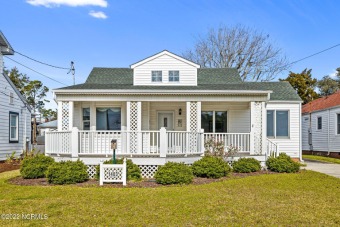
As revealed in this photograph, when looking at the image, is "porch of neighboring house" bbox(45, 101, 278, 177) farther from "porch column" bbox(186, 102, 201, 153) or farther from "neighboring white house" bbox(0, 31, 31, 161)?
"neighboring white house" bbox(0, 31, 31, 161)

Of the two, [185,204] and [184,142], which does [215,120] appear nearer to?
[184,142]

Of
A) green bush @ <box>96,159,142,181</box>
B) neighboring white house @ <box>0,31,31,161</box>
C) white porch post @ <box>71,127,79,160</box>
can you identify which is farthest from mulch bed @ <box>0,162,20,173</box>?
green bush @ <box>96,159,142,181</box>

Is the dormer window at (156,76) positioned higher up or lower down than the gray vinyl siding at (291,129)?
higher up

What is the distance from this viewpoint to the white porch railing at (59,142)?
41.9 feet

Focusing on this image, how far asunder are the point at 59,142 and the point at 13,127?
28.4ft

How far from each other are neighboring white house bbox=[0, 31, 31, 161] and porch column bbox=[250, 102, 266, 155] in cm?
1334

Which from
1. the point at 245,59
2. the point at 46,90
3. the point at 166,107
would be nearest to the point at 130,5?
the point at 166,107

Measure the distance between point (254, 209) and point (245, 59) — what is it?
94.2 ft

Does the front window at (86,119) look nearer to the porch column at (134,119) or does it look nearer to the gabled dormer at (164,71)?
the gabled dormer at (164,71)

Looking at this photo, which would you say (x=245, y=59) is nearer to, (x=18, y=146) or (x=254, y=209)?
(x=18, y=146)

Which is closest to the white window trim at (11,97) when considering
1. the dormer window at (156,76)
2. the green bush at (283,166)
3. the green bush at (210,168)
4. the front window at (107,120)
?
the front window at (107,120)

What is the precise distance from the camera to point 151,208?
7.24 m

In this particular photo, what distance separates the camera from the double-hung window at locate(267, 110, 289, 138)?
18328 millimetres

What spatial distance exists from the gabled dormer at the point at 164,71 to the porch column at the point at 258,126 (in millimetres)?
3296
